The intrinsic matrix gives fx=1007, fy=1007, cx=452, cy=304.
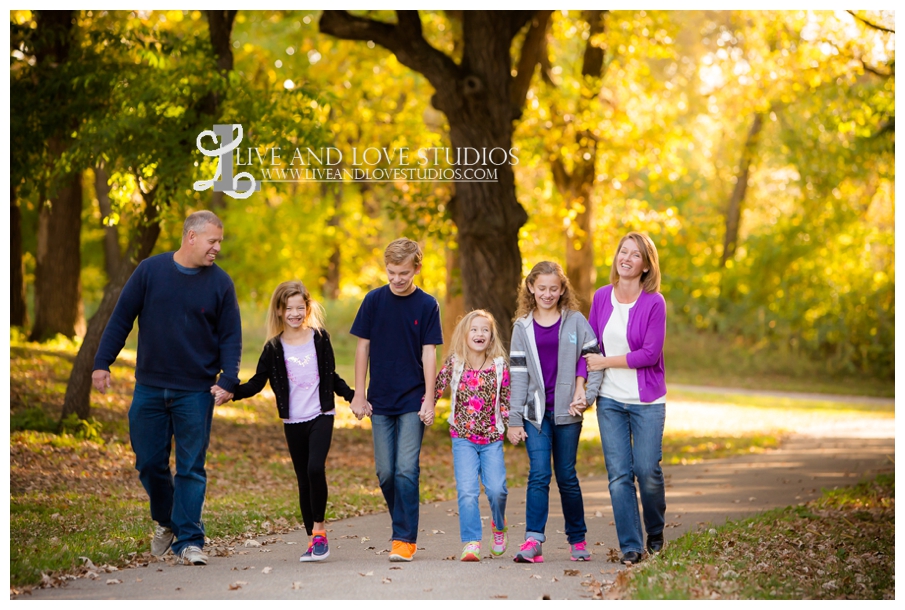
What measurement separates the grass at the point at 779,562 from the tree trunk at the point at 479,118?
5.18m

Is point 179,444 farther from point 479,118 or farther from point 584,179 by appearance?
point 584,179

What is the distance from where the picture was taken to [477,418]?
6.34 metres

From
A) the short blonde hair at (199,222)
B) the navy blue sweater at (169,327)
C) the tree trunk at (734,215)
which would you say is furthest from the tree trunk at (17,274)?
the tree trunk at (734,215)

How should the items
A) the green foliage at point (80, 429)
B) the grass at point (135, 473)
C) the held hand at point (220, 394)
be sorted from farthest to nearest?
the green foliage at point (80, 429) < the grass at point (135, 473) < the held hand at point (220, 394)

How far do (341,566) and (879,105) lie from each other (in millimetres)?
15059

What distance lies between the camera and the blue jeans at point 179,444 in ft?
20.4

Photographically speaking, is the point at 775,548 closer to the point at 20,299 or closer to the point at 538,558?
the point at 538,558

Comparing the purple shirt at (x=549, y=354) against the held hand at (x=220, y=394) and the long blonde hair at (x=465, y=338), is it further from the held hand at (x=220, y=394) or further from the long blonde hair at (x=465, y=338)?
the held hand at (x=220, y=394)

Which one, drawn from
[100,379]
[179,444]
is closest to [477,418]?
[179,444]

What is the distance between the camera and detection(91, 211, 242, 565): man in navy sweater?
6188mm

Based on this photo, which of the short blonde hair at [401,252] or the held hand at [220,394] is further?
the short blonde hair at [401,252]

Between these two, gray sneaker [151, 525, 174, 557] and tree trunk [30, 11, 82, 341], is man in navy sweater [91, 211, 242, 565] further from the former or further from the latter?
tree trunk [30, 11, 82, 341]

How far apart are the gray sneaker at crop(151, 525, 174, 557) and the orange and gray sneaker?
56.1 inches

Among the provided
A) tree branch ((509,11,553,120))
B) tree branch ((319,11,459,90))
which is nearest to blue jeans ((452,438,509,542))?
tree branch ((319,11,459,90))
